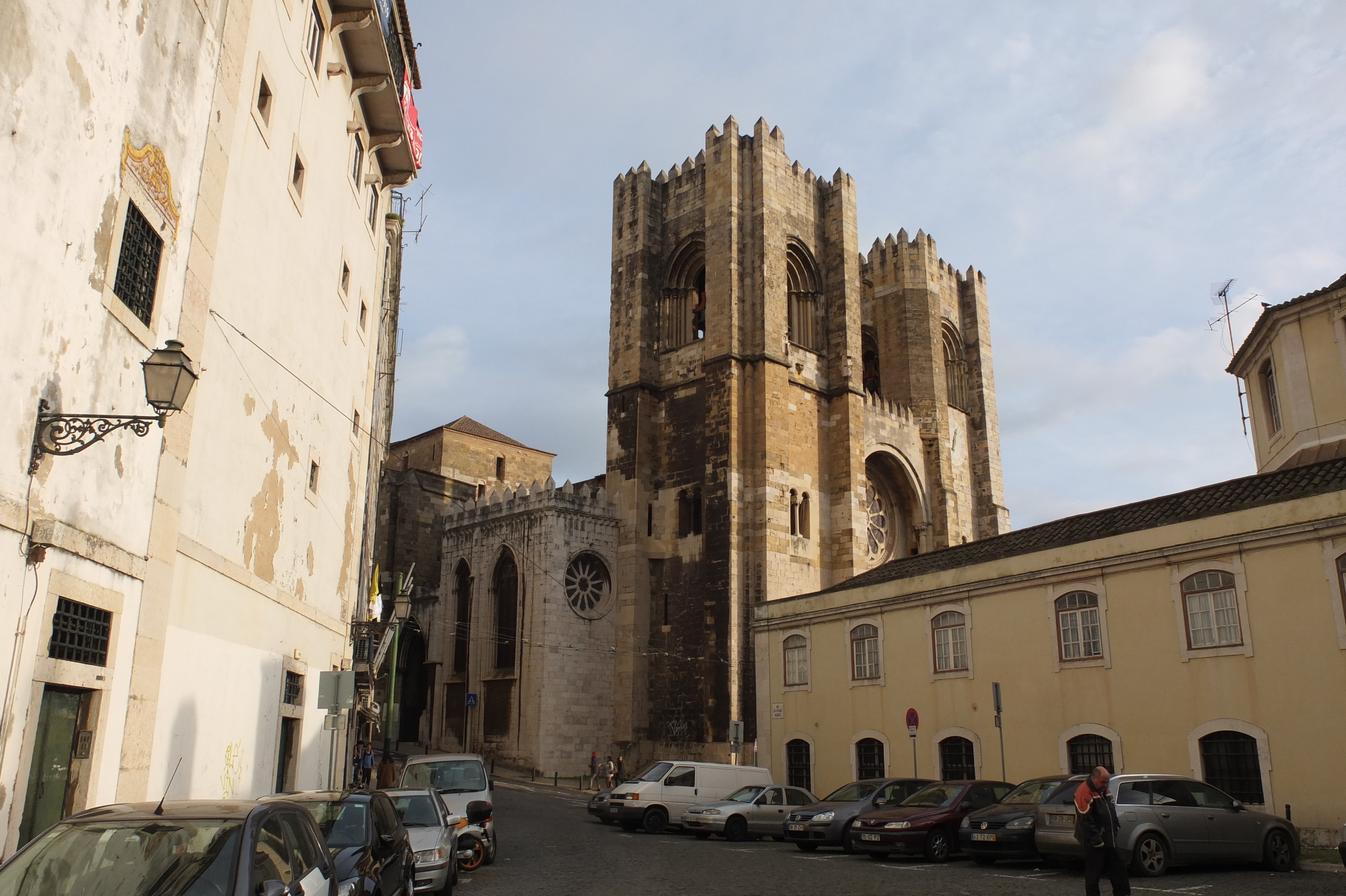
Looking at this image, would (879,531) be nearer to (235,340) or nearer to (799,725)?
(799,725)

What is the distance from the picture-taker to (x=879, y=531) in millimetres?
41000

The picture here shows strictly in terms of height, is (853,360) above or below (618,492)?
above

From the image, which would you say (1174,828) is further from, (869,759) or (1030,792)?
(869,759)

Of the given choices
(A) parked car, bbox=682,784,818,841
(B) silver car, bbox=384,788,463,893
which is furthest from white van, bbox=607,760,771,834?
(B) silver car, bbox=384,788,463,893

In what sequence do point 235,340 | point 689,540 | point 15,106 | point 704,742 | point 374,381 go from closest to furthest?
point 15,106 → point 235,340 → point 374,381 → point 704,742 → point 689,540

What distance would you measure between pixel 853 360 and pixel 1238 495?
21.2m

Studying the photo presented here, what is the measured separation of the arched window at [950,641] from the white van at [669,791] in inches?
168

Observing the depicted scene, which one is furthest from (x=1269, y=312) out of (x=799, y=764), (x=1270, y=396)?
(x=799, y=764)

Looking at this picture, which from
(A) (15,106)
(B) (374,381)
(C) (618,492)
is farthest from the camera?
(C) (618,492)

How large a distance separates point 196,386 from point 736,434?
82.6 ft

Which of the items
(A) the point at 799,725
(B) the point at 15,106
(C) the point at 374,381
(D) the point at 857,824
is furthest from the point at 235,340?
(A) the point at 799,725

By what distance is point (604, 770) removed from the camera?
109ft

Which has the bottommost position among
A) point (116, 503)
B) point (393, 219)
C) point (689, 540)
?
point (116, 503)

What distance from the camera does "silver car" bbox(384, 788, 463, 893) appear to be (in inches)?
385
